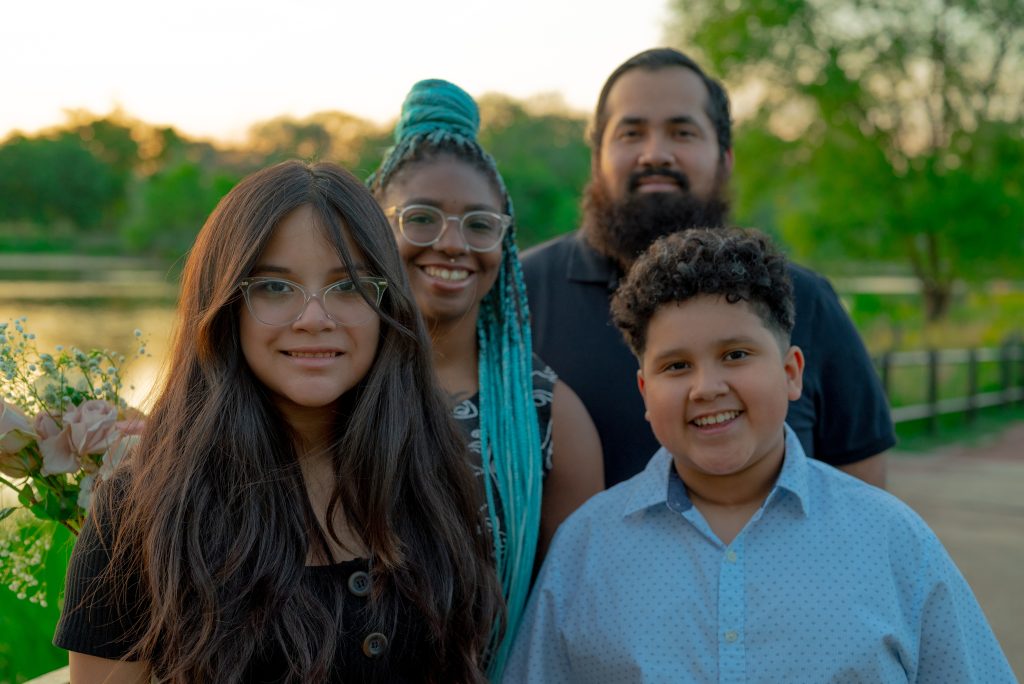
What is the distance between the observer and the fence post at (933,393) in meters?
11.6

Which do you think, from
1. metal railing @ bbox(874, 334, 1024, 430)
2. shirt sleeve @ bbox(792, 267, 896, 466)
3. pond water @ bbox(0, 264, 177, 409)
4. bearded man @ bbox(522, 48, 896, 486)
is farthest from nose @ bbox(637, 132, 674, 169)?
pond water @ bbox(0, 264, 177, 409)

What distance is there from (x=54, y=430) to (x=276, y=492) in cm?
55

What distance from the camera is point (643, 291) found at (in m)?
2.28

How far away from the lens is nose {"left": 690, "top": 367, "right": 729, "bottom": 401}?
2.12m

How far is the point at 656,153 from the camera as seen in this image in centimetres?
327

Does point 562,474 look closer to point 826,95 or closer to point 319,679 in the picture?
point 319,679

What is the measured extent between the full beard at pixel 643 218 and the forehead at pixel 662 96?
0.66 ft

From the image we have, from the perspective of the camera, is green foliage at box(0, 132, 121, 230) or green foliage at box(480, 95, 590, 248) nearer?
green foliage at box(0, 132, 121, 230)

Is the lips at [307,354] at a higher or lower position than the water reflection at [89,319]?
higher

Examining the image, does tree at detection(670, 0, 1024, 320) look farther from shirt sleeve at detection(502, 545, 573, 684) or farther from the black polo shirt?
shirt sleeve at detection(502, 545, 573, 684)

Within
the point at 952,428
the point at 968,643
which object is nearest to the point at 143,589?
the point at 968,643

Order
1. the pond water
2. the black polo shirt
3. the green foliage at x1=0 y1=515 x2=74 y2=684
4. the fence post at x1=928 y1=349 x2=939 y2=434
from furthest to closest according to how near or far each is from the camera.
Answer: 1. the pond water
2. the fence post at x1=928 y1=349 x2=939 y2=434
3. the green foliage at x1=0 y1=515 x2=74 y2=684
4. the black polo shirt

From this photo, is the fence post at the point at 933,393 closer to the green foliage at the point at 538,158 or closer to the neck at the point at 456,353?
the neck at the point at 456,353

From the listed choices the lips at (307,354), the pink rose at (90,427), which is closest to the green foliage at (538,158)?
the pink rose at (90,427)
